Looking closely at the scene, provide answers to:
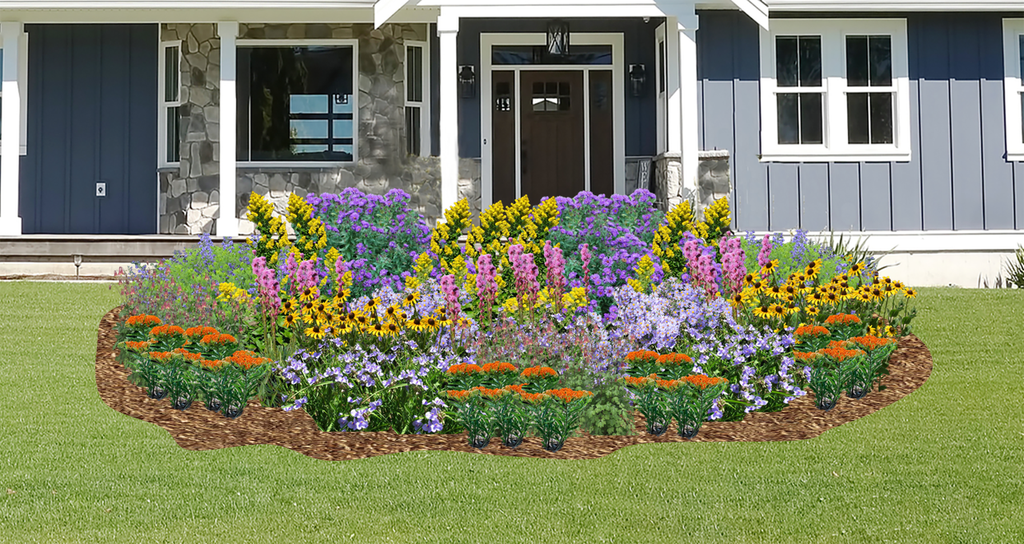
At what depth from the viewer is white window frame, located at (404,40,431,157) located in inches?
488

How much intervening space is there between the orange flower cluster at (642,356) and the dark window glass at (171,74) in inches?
331

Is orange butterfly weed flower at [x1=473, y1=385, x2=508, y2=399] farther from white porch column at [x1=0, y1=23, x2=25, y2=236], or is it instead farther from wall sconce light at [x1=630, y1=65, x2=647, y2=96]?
wall sconce light at [x1=630, y1=65, x2=647, y2=96]

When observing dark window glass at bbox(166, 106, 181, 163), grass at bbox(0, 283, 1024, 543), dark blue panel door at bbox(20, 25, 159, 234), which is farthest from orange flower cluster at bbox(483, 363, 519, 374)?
dark blue panel door at bbox(20, 25, 159, 234)

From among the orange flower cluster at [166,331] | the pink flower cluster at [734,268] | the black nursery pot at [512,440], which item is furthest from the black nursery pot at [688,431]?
the orange flower cluster at [166,331]

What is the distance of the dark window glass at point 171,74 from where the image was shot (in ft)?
41.1

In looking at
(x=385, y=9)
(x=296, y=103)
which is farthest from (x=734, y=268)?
(x=296, y=103)

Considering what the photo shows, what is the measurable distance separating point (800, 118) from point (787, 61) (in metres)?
0.64

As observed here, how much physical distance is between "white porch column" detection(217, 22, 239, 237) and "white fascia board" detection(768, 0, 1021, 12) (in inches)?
225

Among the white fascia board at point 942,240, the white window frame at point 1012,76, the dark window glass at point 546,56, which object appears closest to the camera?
the white fascia board at point 942,240

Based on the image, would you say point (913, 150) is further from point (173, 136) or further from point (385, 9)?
point (173, 136)

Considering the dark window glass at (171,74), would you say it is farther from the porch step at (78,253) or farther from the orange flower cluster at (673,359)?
the orange flower cluster at (673,359)

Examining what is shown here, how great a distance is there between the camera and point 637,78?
12477 mm

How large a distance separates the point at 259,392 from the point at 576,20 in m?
7.83

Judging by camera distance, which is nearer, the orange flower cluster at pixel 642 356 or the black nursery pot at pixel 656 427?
the black nursery pot at pixel 656 427
